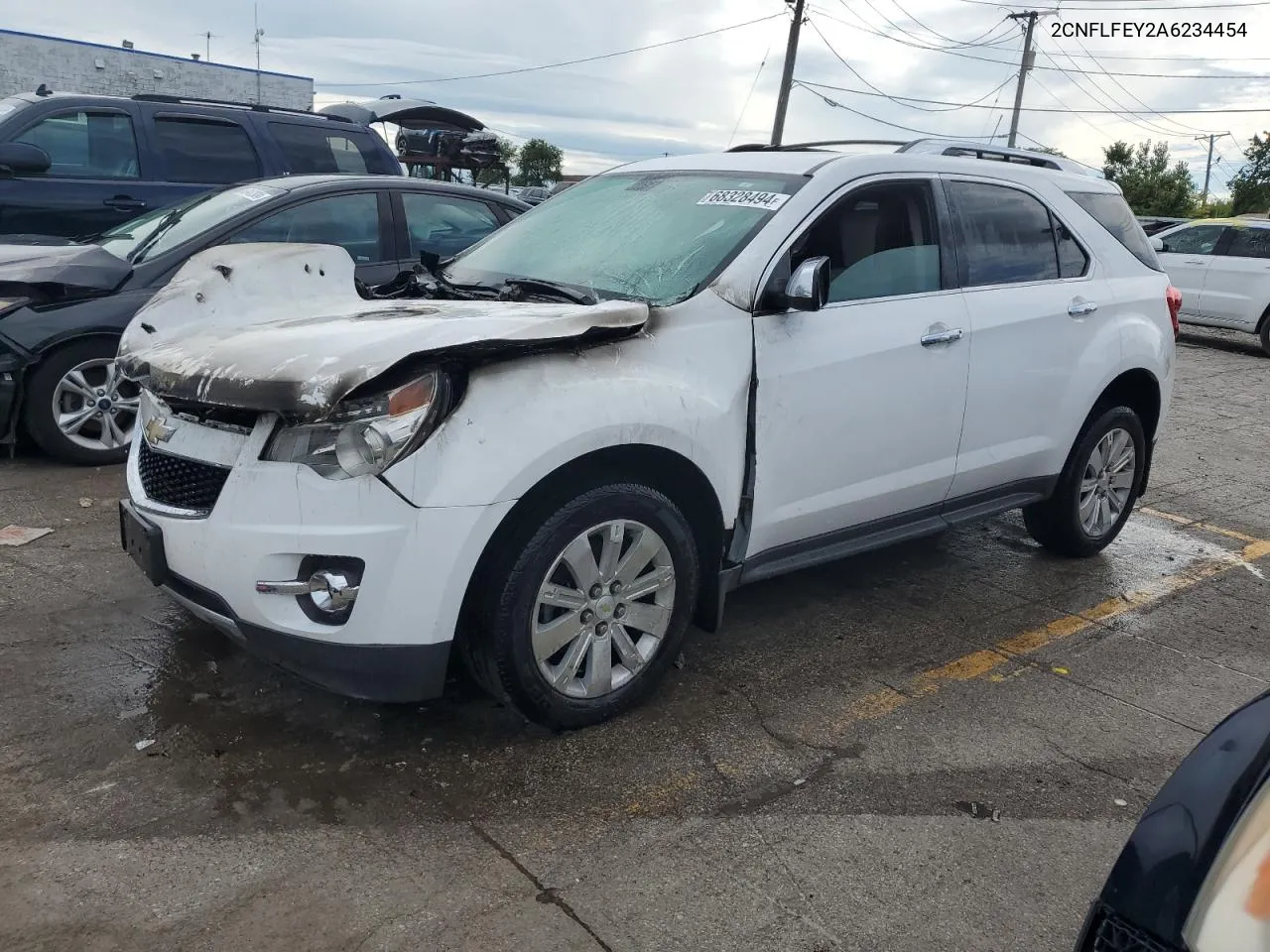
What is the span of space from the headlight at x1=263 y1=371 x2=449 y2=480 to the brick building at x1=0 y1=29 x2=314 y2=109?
2760cm

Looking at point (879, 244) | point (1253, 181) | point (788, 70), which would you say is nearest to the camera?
point (879, 244)

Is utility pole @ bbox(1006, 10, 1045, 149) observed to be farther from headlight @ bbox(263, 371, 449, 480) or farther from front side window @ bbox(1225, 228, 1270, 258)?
headlight @ bbox(263, 371, 449, 480)

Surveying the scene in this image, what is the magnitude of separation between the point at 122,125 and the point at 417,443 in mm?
6242

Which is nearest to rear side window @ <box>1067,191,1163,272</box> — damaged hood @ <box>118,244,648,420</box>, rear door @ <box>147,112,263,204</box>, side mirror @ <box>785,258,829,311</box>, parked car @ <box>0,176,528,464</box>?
side mirror @ <box>785,258,829,311</box>

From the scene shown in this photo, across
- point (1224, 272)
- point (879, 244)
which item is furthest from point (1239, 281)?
point (879, 244)

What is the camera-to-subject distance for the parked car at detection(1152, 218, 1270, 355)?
47.3ft

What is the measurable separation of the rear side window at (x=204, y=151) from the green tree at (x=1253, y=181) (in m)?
36.7

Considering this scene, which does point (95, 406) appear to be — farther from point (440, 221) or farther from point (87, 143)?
point (87, 143)

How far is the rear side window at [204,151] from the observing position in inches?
310

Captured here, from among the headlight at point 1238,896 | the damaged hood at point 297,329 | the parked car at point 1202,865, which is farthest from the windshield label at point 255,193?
the headlight at point 1238,896

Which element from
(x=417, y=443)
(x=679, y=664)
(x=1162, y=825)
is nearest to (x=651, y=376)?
(x=417, y=443)

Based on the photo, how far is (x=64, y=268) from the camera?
580cm

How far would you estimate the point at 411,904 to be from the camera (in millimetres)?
2600

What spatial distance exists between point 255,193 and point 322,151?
225cm
